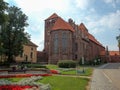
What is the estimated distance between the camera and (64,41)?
75.0 metres

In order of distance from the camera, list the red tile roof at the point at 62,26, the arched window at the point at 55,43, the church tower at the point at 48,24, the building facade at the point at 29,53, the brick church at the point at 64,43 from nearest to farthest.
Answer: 1. the brick church at the point at 64,43
2. the arched window at the point at 55,43
3. the red tile roof at the point at 62,26
4. the building facade at the point at 29,53
5. the church tower at the point at 48,24

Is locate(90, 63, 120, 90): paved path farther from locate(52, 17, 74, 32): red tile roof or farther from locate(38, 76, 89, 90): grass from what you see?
locate(52, 17, 74, 32): red tile roof

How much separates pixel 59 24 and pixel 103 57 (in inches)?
2090

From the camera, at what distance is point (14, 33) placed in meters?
59.9

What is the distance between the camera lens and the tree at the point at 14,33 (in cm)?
5891

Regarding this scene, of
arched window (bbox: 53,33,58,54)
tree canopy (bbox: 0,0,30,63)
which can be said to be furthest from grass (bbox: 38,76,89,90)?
arched window (bbox: 53,33,58,54)

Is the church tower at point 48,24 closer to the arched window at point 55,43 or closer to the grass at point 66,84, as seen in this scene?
the arched window at point 55,43

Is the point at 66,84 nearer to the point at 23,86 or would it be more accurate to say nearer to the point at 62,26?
the point at 23,86

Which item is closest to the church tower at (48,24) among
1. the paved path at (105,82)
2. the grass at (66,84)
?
the paved path at (105,82)

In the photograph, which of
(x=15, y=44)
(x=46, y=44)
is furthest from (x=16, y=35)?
(x=46, y=44)

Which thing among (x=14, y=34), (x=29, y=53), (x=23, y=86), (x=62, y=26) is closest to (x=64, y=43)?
(x=62, y=26)

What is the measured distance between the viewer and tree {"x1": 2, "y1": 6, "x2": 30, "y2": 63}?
193 ft

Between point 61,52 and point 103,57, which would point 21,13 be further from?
point 103,57

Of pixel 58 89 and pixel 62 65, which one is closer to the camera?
pixel 58 89
